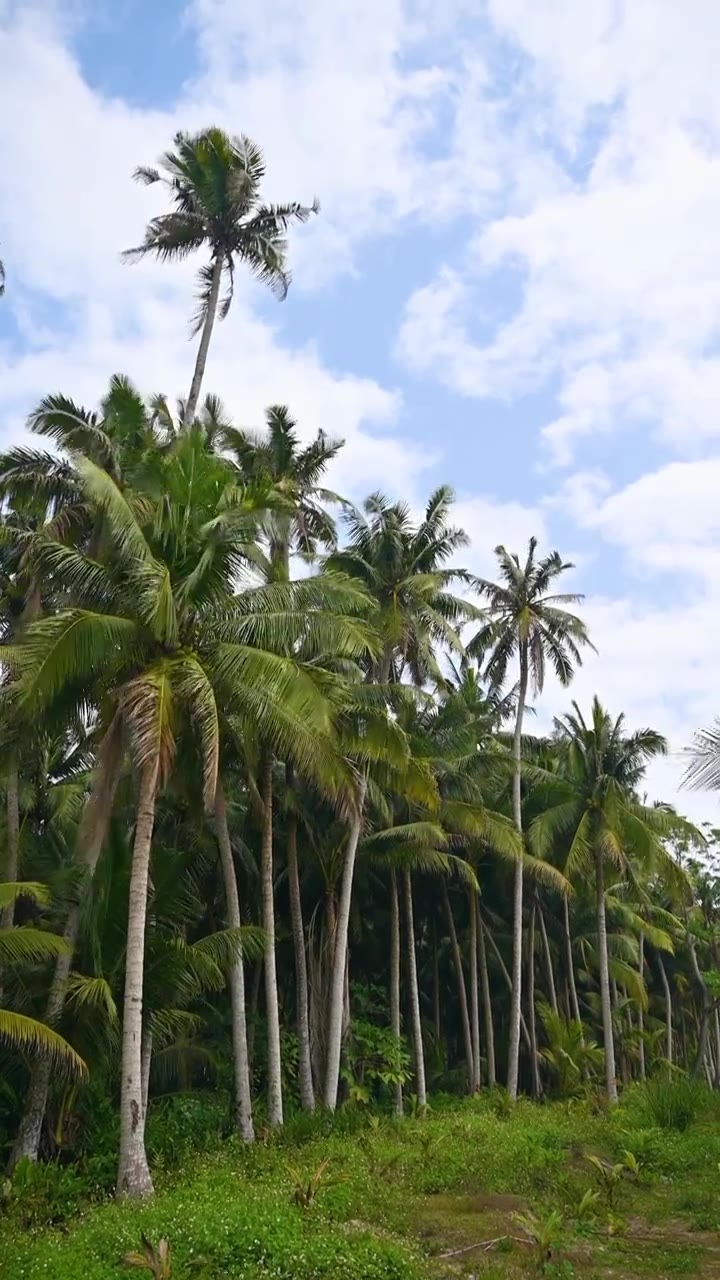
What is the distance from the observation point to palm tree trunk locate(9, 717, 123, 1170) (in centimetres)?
1398

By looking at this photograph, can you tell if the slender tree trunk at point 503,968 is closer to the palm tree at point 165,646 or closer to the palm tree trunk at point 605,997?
the palm tree trunk at point 605,997

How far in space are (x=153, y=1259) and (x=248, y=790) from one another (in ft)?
41.9

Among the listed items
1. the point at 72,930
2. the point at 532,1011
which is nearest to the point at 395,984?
the point at 532,1011

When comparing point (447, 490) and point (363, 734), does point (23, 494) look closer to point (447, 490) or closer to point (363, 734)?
point (363, 734)

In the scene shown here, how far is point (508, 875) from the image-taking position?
31.2 metres

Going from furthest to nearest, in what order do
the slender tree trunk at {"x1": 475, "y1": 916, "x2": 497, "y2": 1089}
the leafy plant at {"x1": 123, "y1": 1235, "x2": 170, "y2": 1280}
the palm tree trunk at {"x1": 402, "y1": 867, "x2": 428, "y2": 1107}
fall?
the slender tree trunk at {"x1": 475, "y1": 916, "x2": 497, "y2": 1089}
the palm tree trunk at {"x1": 402, "y1": 867, "x2": 428, "y2": 1107}
the leafy plant at {"x1": 123, "y1": 1235, "x2": 170, "y2": 1280}

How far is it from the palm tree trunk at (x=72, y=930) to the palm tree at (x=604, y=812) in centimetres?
1556

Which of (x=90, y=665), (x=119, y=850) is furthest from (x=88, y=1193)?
(x=90, y=665)

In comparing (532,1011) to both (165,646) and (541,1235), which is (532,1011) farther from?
(165,646)

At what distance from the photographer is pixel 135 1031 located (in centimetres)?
1335

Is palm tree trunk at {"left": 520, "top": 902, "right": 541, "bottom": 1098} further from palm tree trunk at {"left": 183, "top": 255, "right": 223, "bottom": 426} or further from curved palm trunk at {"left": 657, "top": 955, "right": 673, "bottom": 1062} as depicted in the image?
palm tree trunk at {"left": 183, "top": 255, "right": 223, "bottom": 426}

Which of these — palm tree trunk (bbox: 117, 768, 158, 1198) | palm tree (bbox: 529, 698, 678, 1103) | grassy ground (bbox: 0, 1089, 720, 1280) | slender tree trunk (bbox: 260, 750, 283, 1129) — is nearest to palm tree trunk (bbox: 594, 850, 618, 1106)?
palm tree (bbox: 529, 698, 678, 1103)

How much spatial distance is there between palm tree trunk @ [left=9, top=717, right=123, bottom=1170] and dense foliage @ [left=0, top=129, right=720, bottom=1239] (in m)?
→ 0.05

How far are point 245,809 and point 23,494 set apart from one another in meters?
9.07
